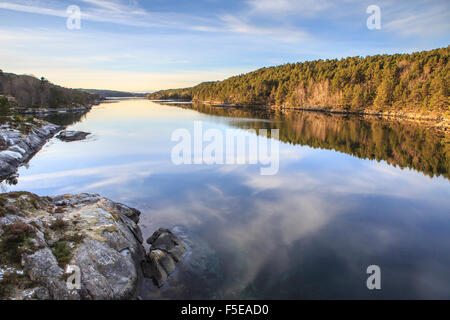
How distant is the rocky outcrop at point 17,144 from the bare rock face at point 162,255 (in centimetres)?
2641

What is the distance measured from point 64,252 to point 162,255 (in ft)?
15.3

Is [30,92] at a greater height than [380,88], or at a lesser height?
greater

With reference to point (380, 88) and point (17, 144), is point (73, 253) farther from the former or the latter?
point (380, 88)

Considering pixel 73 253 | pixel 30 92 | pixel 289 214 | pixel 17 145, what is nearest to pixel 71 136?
pixel 17 145

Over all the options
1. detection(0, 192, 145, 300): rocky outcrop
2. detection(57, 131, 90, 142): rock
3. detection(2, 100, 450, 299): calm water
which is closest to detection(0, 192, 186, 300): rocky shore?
detection(0, 192, 145, 300): rocky outcrop

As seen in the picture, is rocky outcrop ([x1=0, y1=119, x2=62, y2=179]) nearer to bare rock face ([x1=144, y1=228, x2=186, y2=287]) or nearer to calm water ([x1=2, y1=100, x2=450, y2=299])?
calm water ([x1=2, y1=100, x2=450, y2=299])

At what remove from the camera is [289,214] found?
19.7 meters

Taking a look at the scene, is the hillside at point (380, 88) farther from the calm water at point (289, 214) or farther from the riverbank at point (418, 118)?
the calm water at point (289, 214)

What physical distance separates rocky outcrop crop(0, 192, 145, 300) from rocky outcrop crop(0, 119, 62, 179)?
23044 mm

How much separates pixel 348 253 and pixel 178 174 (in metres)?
20.7

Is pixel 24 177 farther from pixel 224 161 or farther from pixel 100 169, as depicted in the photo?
pixel 224 161
